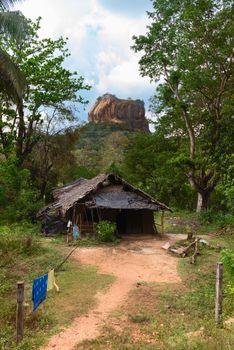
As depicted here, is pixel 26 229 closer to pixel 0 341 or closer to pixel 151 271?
pixel 151 271

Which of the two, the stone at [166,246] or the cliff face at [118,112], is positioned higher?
the cliff face at [118,112]

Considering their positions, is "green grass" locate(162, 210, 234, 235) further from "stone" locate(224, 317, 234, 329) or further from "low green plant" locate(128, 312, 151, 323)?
"stone" locate(224, 317, 234, 329)

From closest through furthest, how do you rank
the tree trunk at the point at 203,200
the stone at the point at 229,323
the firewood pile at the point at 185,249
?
the stone at the point at 229,323 < the firewood pile at the point at 185,249 < the tree trunk at the point at 203,200

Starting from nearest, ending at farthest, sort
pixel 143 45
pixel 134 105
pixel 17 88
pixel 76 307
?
1. pixel 76 307
2. pixel 17 88
3. pixel 143 45
4. pixel 134 105

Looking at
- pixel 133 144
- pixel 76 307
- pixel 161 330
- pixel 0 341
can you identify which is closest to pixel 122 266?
pixel 76 307

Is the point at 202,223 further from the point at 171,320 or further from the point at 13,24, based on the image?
the point at 13,24

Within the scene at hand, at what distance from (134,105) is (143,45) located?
1868 inches

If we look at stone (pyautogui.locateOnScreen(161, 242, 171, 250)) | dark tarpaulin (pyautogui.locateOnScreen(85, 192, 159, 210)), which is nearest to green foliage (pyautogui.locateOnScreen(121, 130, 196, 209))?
dark tarpaulin (pyautogui.locateOnScreen(85, 192, 159, 210))

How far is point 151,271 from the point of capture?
43.9ft

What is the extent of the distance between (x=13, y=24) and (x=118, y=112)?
58988 millimetres

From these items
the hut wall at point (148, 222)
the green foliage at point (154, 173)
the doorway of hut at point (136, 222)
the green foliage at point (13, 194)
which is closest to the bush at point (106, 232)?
the doorway of hut at point (136, 222)

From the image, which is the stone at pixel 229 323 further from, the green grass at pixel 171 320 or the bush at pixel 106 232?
the bush at pixel 106 232

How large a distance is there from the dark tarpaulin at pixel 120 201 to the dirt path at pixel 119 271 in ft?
5.99

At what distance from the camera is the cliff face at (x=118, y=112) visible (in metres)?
70.0
